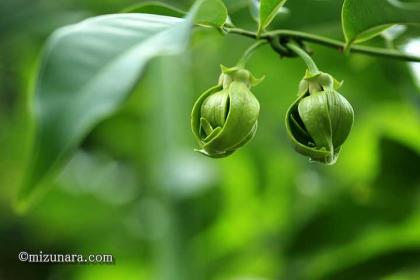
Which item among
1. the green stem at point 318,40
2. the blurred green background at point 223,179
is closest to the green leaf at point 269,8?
the green stem at point 318,40

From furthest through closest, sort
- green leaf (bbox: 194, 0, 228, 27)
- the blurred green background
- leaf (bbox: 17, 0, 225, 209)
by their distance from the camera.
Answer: the blurred green background → green leaf (bbox: 194, 0, 228, 27) → leaf (bbox: 17, 0, 225, 209)

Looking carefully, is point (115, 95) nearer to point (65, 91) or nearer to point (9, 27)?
point (65, 91)

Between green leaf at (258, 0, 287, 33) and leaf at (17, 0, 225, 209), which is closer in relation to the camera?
leaf at (17, 0, 225, 209)

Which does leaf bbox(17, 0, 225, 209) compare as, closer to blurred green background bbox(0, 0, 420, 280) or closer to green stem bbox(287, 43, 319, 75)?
green stem bbox(287, 43, 319, 75)

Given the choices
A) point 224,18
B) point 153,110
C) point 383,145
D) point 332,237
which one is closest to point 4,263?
point 153,110

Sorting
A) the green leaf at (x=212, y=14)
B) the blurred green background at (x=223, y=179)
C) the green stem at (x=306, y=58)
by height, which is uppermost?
the blurred green background at (x=223, y=179)

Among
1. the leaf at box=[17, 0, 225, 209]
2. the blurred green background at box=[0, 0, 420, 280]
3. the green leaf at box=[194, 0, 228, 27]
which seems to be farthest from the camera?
the blurred green background at box=[0, 0, 420, 280]

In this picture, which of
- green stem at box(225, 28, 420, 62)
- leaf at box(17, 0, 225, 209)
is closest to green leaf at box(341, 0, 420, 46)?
green stem at box(225, 28, 420, 62)

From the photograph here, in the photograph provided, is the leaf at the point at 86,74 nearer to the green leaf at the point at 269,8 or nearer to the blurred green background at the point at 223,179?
the green leaf at the point at 269,8
